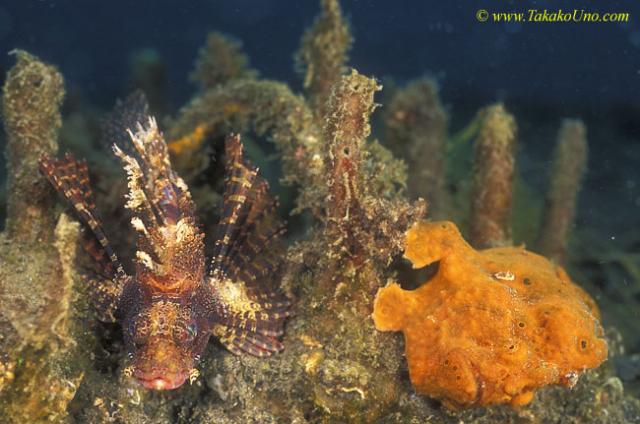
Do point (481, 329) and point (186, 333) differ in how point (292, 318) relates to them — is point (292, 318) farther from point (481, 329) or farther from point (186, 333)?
point (481, 329)

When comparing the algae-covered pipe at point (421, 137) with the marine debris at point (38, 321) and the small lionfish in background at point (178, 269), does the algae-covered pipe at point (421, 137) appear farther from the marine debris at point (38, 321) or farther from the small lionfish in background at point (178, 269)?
the marine debris at point (38, 321)

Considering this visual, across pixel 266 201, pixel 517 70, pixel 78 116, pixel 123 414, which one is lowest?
pixel 123 414

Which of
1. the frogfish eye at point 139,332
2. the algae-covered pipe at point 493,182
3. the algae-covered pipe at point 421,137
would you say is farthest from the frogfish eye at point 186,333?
the algae-covered pipe at point 421,137

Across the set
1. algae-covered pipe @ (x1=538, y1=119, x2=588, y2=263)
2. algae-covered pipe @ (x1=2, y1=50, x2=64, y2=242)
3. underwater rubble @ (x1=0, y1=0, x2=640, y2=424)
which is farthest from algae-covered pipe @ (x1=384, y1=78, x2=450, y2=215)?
algae-covered pipe @ (x1=2, y1=50, x2=64, y2=242)

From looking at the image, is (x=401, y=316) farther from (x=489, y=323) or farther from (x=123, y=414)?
(x=123, y=414)

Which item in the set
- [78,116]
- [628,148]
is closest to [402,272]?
[78,116]
